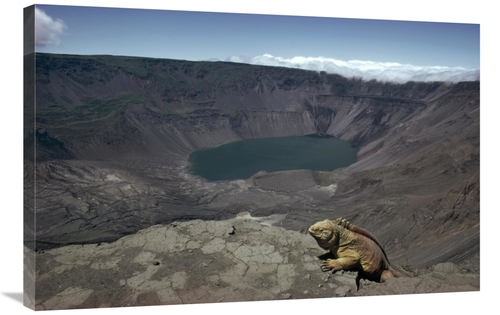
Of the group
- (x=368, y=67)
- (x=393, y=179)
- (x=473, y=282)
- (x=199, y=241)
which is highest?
(x=368, y=67)

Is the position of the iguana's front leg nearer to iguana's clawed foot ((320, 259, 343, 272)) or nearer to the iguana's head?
iguana's clawed foot ((320, 259, 343, 272))

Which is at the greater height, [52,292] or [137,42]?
[137,42]

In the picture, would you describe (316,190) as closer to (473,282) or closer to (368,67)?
(368,67)

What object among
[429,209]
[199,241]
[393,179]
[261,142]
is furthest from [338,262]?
[261,142]

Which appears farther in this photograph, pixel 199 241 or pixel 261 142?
pixel 261 142

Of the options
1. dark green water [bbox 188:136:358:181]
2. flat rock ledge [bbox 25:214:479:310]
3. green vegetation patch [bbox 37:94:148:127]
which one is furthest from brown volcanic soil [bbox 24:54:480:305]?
flat rock ledge [bbox 25:214:479:310]

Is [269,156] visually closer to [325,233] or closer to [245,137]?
[245,137]

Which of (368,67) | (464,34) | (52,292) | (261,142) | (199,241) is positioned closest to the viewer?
(52,292)

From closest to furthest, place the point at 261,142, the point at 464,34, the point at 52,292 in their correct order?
the point at 52,292, the point at 464,34, the point at 261,142
